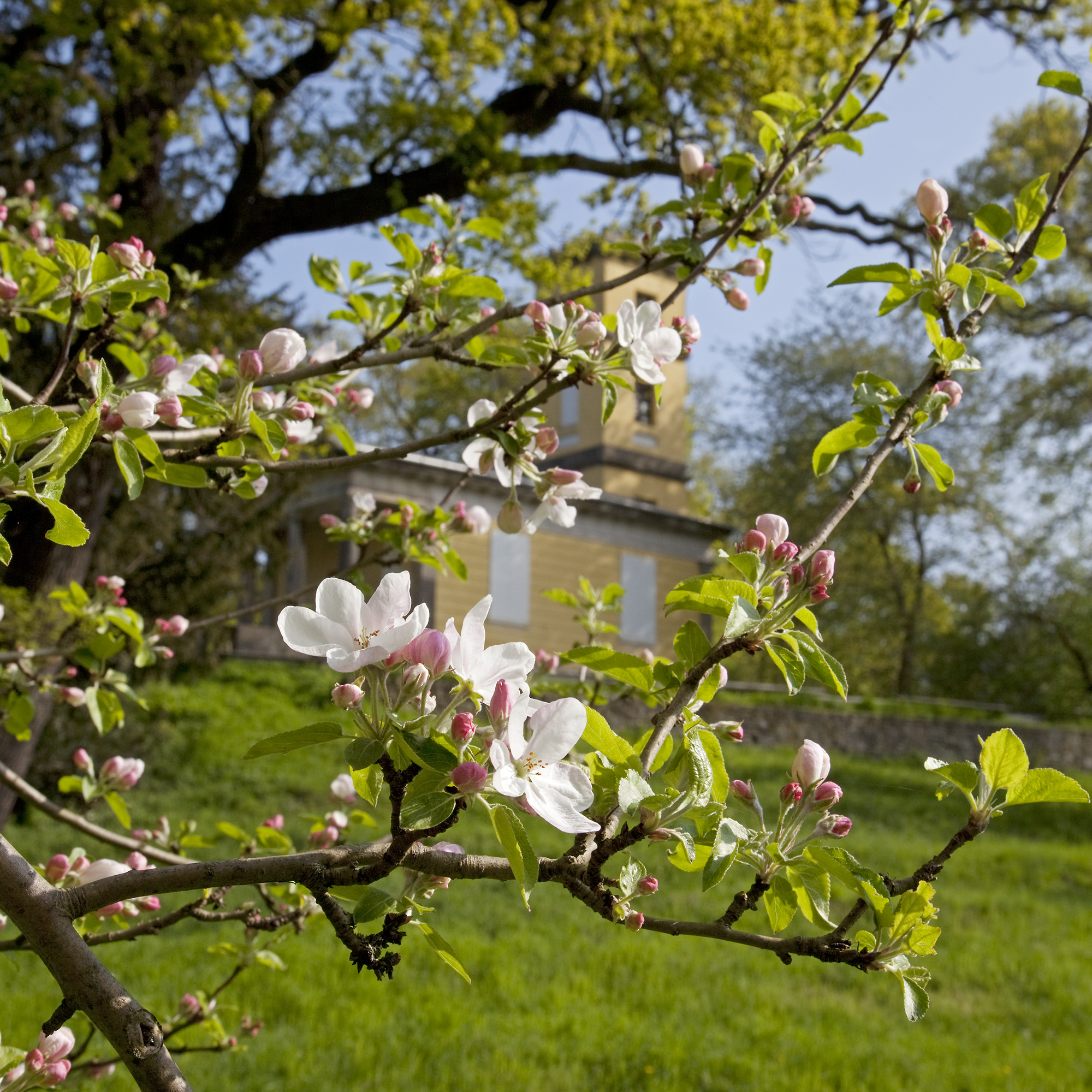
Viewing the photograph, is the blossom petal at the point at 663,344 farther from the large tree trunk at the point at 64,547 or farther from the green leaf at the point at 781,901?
the large tree trunk at the point at 64,547

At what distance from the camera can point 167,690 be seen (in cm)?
927

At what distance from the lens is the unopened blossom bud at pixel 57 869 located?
144 cm

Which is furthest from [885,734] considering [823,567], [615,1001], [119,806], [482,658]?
[482,658]

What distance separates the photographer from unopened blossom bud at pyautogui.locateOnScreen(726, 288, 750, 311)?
199 cm

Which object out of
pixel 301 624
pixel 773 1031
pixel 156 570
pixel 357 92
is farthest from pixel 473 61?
pixel 301 624

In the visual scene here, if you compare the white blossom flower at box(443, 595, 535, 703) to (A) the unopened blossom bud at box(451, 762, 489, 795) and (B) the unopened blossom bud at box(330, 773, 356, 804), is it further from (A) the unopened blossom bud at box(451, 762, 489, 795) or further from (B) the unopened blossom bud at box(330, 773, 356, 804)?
(B) the unopened blossom bud at box(330, 773, 356, 804)

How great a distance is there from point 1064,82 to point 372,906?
1.48 metres

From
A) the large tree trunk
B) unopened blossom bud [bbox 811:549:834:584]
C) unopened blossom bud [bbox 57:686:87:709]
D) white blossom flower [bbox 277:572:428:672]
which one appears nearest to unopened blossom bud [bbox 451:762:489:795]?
white blossom flower [bbox 277:572:428:672]

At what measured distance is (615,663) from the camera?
1.00m

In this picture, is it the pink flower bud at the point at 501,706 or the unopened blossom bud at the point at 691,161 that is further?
the unopened blossom bud at the point at 691,161

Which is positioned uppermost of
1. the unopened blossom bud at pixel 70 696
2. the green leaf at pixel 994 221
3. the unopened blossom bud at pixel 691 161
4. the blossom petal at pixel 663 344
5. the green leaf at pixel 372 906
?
the unopened blossom bud at pixel 691 161

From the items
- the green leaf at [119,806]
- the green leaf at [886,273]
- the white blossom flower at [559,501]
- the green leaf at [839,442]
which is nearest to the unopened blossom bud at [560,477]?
the white blossom flower at [559,501]

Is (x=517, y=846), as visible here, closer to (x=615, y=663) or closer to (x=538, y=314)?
(x=615, y=663)

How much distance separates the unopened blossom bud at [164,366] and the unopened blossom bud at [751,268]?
107 cm
